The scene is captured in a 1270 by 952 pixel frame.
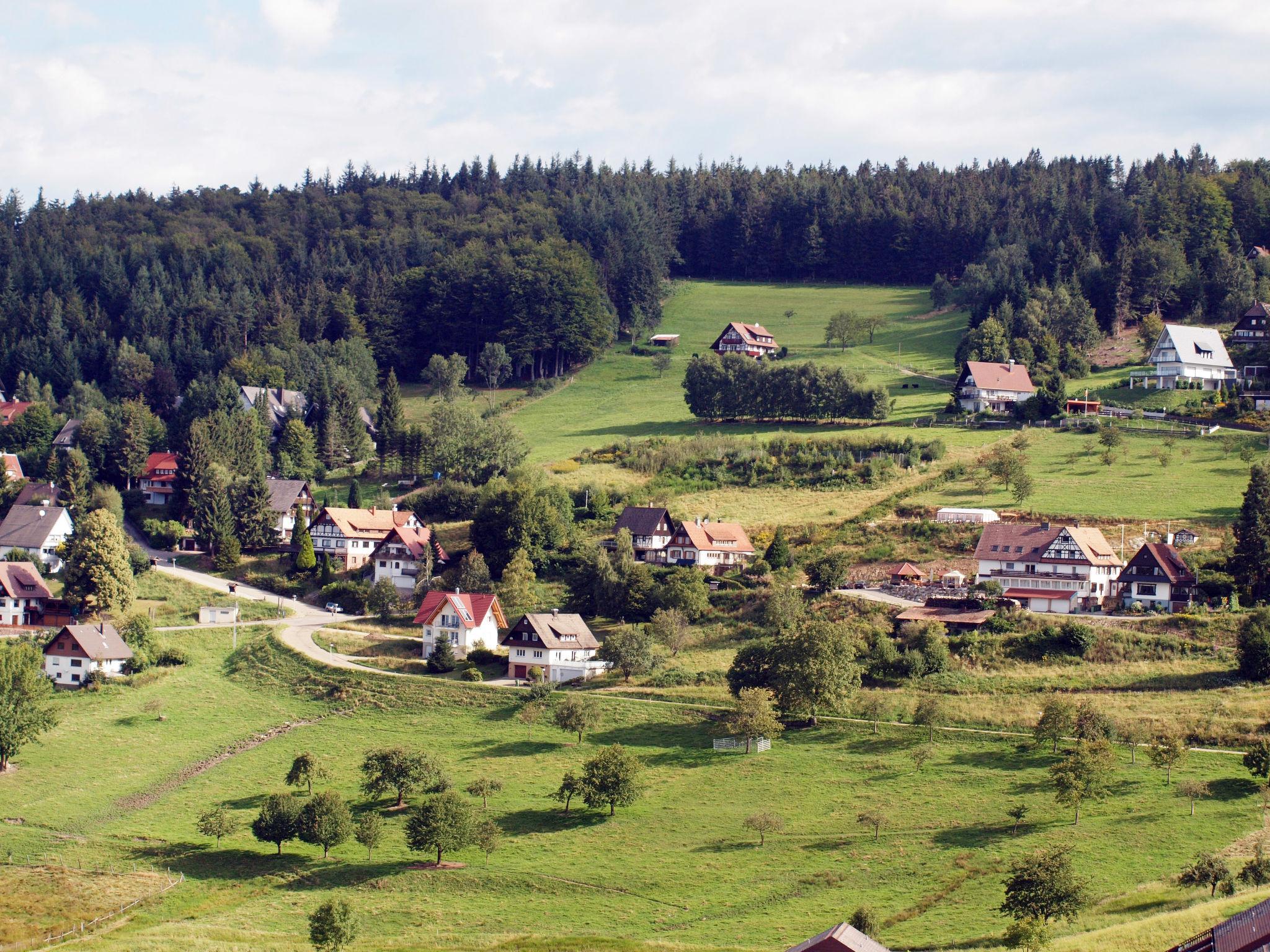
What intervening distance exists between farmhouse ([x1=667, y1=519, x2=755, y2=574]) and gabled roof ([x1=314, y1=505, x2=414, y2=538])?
65.2ft

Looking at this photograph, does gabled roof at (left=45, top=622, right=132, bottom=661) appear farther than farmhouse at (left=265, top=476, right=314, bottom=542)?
No

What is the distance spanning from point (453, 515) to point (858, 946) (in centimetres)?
6601

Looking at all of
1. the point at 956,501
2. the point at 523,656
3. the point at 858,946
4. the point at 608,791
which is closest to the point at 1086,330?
the point at 956,501

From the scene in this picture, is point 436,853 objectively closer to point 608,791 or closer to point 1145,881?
point 608,791

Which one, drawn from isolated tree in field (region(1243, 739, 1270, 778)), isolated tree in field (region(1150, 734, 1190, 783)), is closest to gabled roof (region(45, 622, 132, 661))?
isolated tree in field (region(1150, 734, 1190, 783))

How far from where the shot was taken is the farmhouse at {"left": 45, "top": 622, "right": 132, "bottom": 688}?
74.8 meters

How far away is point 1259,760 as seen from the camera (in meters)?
52.5

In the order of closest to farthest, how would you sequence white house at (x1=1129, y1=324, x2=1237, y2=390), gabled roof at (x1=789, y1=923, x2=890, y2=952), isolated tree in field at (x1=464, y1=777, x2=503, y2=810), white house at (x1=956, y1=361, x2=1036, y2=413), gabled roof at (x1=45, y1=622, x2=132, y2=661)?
1. gabled roof at (x1=789, y1=923, x2=890, y2=952)
2. isolated tree in field at (x1=464, y1=777, x2=503, y2=810)
3. gabled roof at (x1=45, y1=622, x2=132, y2=661)
4. white house at (x1=956, y1=361, x2=1036, y2=413)
5. white house at (x1=1129, y1=324, x2=1237, y2=390)

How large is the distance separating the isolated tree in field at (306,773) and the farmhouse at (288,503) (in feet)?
133

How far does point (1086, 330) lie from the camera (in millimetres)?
127812

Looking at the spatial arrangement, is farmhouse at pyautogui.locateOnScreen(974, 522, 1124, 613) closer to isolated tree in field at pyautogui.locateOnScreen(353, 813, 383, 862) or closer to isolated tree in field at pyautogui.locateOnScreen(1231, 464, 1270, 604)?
isolated tree in field at pyautogui.locateOnScreen(1231, 464, 1270, 604)

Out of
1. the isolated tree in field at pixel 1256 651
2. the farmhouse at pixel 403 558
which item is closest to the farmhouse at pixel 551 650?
the farmhouse at pixel 403 558

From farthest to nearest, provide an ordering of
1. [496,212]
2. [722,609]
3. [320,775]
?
[496,212]
[722,609]
[320,775]

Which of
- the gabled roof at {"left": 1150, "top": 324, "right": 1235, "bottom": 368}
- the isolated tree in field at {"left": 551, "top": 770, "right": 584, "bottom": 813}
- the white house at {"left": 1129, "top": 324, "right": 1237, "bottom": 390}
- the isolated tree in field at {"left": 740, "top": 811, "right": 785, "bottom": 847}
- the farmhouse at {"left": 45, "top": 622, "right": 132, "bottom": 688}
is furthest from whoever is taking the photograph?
the gabled roof at {"left": 1150, "top": 324, "right": 1235, "bottom": 368}
